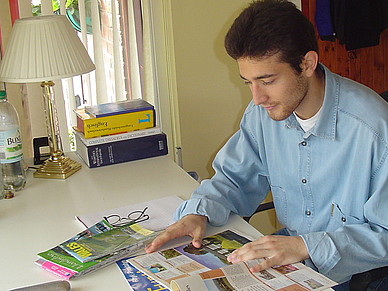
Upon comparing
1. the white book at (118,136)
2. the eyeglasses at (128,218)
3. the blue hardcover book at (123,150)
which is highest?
the white book at (118,136)

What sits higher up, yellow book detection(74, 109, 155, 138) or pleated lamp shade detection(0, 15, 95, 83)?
pleated lamp shade detection(0, 15, 95, 83)

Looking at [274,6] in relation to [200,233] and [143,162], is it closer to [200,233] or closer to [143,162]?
[200,233]

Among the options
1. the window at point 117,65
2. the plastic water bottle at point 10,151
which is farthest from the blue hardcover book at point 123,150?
the window at point 117,65

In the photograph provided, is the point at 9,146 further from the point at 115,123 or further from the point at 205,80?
the point at 205,80

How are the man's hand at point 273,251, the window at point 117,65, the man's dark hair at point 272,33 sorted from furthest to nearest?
the window at point 117,65, the man's dark hair at point 272,33, the man's hand at point 273,251

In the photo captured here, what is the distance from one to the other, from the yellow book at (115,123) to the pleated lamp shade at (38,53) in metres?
0.21

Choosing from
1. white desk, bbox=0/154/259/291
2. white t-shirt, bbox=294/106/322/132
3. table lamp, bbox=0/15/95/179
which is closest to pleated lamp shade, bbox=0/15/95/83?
table lamp, bbox=0/15/95/179

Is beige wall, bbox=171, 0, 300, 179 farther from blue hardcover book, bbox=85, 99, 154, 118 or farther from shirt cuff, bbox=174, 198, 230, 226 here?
shirt cuff, bbox=174, 198, 230, 226

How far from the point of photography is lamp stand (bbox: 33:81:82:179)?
5.62 feet

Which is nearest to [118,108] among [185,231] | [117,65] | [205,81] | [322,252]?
[117,65]

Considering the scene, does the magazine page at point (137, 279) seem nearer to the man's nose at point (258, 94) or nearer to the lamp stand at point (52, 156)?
the man's nose at point (258, 94)

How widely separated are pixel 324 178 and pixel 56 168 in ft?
3.03

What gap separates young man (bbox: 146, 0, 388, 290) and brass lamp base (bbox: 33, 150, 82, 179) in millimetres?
574

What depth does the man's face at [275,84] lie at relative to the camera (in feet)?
3.92
